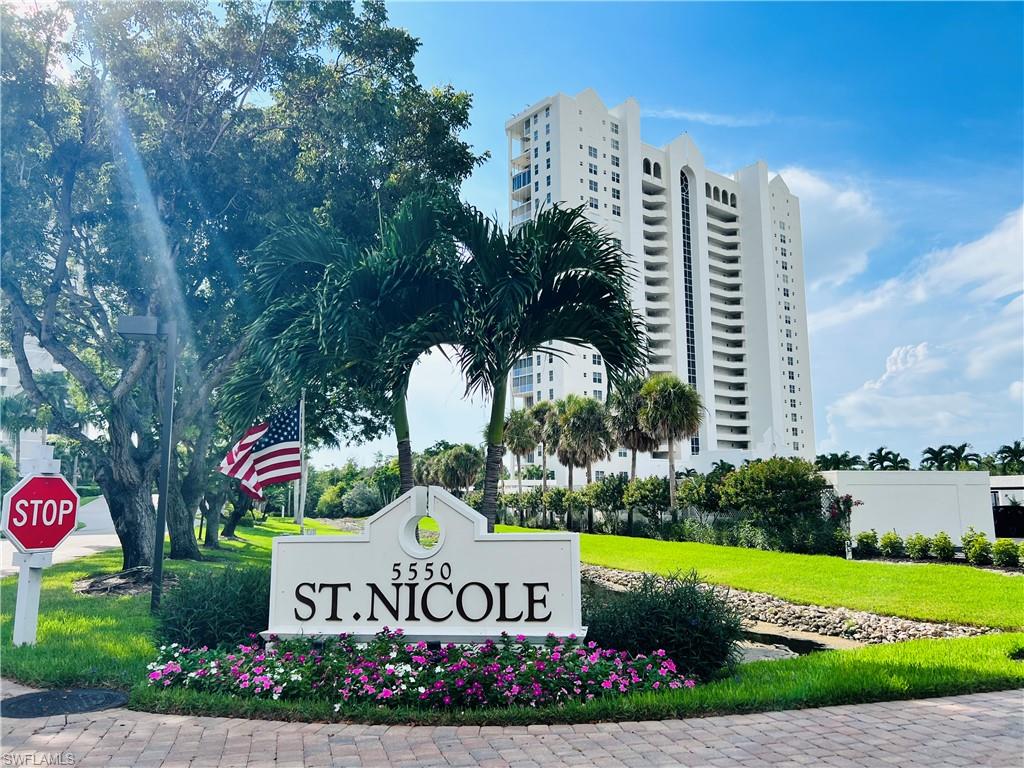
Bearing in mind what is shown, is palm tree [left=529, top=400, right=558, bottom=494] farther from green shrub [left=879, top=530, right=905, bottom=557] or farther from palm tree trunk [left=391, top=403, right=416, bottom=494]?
palm tree trunk [left=391, top=403, right=416, bottom=494]

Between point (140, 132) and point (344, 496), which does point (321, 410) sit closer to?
point (140, 132)

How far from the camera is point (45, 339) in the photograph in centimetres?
1455

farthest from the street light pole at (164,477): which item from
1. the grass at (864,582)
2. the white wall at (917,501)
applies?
the white wall at (917,501)

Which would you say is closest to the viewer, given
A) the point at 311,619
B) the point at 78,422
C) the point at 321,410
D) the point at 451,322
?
the point at 311,619

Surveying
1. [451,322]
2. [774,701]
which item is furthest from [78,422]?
[774,701]

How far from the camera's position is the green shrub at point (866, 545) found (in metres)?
24.2

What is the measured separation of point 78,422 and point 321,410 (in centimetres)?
1795

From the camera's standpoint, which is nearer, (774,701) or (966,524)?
(774,701)

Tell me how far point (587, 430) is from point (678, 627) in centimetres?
3863

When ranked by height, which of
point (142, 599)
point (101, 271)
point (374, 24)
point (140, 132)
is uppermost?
point (374, 24)

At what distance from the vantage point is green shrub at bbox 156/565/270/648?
7633mm

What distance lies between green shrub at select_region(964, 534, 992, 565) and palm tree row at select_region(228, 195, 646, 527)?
55.5 ft

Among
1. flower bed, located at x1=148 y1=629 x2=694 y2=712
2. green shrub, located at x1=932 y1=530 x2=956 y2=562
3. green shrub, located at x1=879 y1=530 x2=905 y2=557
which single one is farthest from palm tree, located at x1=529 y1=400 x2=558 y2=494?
flower bed, located at x1=148 y1=629 x2=694 y2=712

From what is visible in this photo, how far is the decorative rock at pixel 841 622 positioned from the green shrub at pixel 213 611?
247 inches
